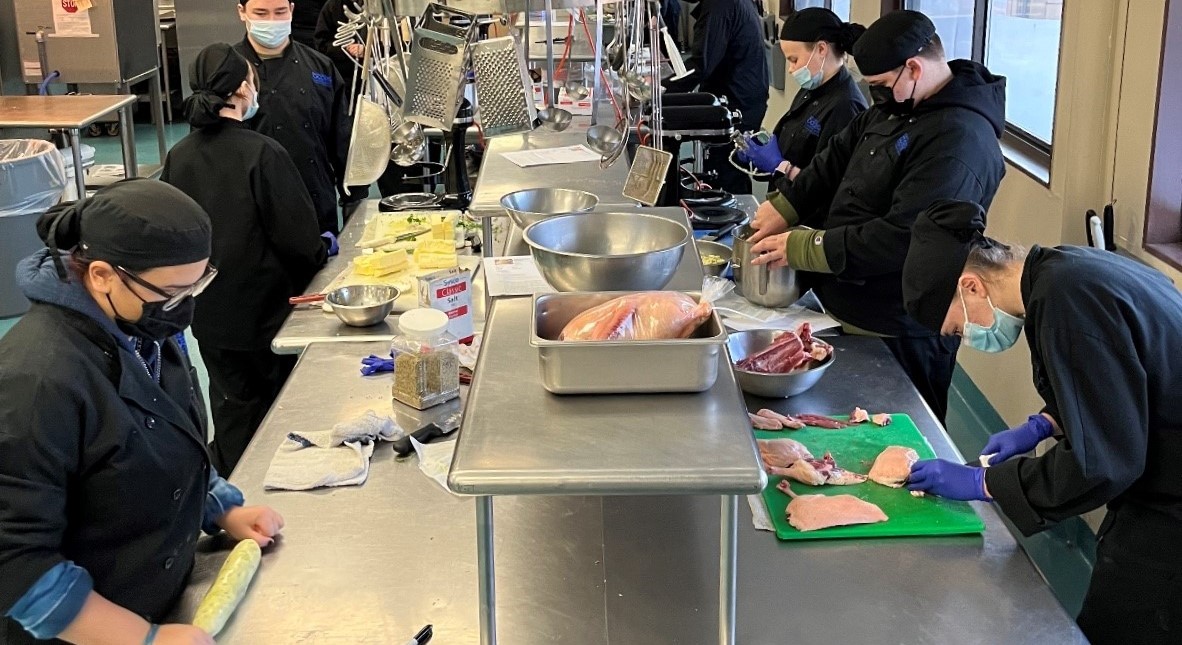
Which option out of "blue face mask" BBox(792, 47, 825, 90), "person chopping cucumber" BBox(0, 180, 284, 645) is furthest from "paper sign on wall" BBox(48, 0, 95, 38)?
"person chopping cucumber" BBox(0, 180, 284, 645)

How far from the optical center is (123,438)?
1669 mm

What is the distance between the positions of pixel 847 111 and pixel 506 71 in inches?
84.2

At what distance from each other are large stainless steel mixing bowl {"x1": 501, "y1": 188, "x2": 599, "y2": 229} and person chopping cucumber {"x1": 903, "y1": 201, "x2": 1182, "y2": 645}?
98cm

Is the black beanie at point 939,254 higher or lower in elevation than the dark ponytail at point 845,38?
lower

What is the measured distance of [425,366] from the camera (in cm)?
246

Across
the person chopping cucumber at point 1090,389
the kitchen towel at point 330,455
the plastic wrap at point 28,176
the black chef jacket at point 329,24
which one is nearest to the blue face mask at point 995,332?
the person chopping cucumber at point 1090,389

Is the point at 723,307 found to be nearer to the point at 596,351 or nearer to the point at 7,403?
the point at 596,351

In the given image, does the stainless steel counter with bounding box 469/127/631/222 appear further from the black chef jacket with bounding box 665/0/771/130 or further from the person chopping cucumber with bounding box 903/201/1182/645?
the black chef jacket with bounding box 665/0/771/130

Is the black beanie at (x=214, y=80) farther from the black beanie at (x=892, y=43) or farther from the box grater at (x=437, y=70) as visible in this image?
the black beanie at (x=892, y=43)

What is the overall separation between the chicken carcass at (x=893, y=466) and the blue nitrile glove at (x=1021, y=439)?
0.91ft

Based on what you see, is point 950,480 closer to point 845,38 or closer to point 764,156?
point 764,156

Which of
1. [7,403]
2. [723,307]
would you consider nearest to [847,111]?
[723,307]

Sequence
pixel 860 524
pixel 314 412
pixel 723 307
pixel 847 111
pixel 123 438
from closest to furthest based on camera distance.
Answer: pixel 123 438 < pixel 860 524 < pixel 314 412 < pixel 723 307 < pixel 847 111

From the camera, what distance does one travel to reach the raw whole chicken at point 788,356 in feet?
8.42
